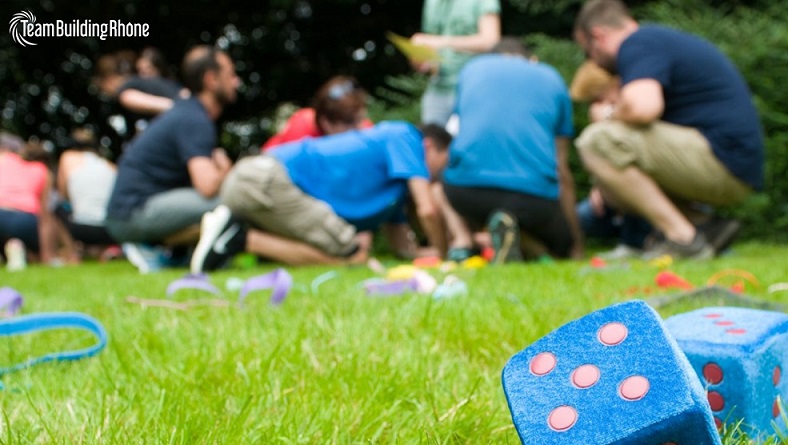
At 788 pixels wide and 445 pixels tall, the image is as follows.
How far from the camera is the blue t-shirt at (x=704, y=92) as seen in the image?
14.4 ft

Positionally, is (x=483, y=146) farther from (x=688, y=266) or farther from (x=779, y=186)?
(x=779, y=186)

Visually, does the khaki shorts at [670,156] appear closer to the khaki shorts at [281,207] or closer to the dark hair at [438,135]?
the dark hair at [438,135]

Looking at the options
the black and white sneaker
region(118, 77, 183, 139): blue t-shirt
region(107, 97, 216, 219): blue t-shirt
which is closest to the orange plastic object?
the black and white sneaker

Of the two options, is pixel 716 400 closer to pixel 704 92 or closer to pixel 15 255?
pixel 704 92

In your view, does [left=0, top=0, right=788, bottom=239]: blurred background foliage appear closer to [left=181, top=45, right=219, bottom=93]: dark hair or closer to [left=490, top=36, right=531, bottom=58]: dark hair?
[left=490, top=36, right=531, bottom=58]: dark hair

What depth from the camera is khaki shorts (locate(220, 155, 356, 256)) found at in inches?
189

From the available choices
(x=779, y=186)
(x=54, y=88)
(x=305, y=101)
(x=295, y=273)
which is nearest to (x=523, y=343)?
(x=295, y=273)

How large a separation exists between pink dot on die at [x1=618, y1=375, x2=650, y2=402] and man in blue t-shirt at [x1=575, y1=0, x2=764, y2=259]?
3.75m

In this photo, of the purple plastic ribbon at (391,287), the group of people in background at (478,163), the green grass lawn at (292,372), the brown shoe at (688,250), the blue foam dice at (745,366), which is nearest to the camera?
the blue foam dice at (745,366)

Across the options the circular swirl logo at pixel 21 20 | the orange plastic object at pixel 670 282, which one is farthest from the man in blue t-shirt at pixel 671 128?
the circular swirl logo at pixel 21 20

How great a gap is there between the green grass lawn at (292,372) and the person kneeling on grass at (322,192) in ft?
7.70

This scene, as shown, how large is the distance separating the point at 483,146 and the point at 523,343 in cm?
305

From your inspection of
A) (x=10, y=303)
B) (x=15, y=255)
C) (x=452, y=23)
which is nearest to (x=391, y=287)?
(x=10, y=303)

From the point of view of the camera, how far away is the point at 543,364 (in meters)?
0.81
